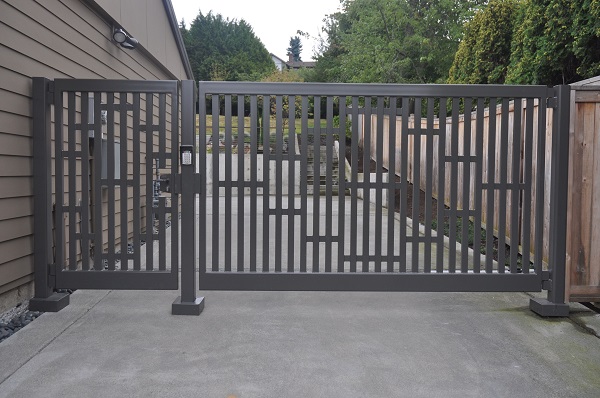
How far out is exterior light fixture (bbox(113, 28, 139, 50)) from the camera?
607 cm

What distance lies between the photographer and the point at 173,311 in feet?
12.6

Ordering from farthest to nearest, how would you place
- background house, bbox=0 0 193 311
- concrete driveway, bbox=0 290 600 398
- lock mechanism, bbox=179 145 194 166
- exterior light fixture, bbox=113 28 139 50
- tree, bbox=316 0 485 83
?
tree, bbox=316 0 485 83
exterior light fixture, bbox=113 28 139 50
lock mechanism, bbox=179 145 194 166
background house, bbox=0 0 193 311
concrete driveway, bbox=0 290 600 398

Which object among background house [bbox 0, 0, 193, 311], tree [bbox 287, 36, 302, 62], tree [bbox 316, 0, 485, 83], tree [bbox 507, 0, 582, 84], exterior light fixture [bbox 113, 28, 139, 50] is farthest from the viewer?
tree [bbox 287, 36, 302, 62]

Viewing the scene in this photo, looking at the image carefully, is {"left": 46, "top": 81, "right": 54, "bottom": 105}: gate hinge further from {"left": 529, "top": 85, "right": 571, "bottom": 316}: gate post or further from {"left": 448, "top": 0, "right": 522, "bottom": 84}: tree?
{"left": 448, "top": 0, "right": 522, "bottom": 84}: tree

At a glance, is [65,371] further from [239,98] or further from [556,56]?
[556,56]

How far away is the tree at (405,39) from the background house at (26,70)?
11.8 meters

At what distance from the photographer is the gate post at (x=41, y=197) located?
378 cm

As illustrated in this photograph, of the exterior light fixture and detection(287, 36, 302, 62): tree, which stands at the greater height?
detection(287, 36, 302, 62): tree

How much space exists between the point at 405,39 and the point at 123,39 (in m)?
12.5

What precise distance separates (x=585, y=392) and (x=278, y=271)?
211 centimetres

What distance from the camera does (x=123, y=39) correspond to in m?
6.11

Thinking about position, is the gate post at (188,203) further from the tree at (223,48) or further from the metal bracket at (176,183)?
the tree at (223,48)

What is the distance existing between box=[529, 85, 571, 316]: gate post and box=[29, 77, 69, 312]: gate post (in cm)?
365

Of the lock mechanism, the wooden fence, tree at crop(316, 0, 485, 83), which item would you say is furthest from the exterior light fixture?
tree at crop(316, 0, 485, 83)
